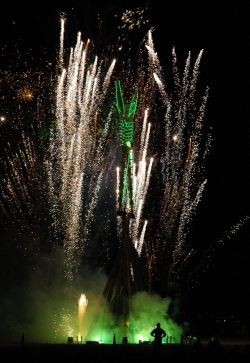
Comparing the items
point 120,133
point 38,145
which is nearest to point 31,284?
point 38,145

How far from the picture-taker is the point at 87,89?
1023 inches

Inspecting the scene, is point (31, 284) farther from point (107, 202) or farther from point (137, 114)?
point (137, 114)

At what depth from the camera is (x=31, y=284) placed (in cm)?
3506

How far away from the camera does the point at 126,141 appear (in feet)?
87.7

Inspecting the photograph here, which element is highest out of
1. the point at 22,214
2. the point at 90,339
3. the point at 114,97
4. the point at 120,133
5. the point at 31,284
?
the point at 114,97

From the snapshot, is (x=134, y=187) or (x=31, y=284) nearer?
(x=134, y=187)

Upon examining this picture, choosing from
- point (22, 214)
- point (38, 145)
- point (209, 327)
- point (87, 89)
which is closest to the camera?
point (87, 89)

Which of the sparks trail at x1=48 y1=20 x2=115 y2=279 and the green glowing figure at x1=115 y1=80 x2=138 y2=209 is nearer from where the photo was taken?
the sparks trail at x1=48 y1=20 x2=115 y2=279

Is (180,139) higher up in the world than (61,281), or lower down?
higher up

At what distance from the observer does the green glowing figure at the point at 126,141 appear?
26.1 m

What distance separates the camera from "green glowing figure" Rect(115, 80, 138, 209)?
85.6 feet

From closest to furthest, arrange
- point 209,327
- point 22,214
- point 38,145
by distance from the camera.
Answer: point 38,145, point 22,214, point 209,327

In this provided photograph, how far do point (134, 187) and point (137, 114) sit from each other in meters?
3.21

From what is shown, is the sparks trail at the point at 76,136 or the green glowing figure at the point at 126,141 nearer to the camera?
the sparks trail at the point at 76,136
